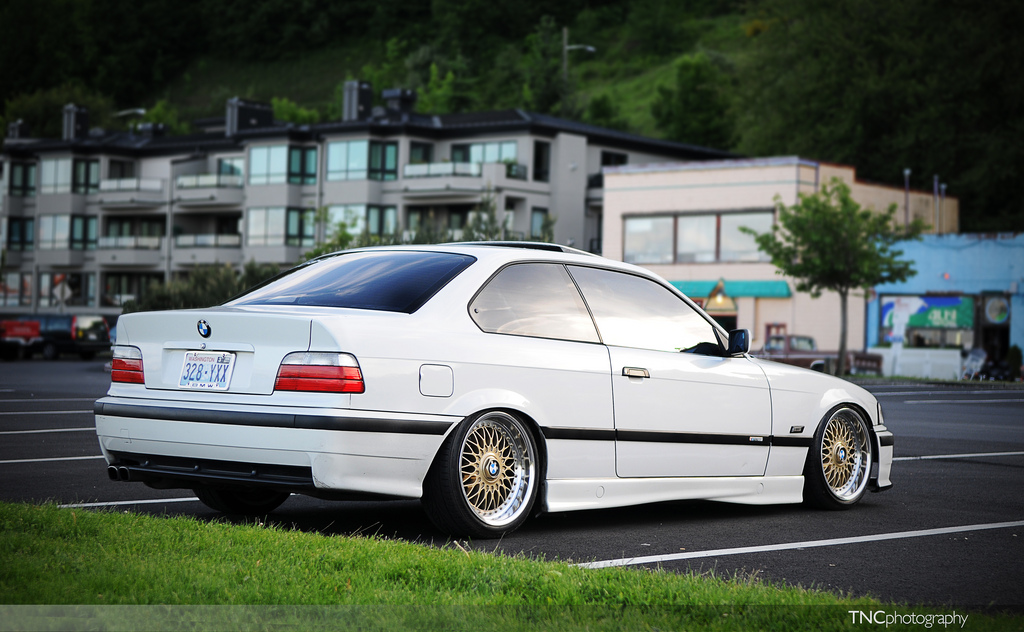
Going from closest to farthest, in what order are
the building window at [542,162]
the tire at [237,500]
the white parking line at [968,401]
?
1. the tire at [237,500]
2. the white parking line at [968,401]
3. the building window at [542,162]

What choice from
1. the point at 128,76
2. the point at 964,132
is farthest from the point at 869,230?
the point at 128,76

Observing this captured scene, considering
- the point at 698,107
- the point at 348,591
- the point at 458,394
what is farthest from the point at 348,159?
the point at 348,591

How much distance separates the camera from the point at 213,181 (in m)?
68.4

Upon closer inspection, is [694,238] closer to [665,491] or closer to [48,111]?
[665,491]

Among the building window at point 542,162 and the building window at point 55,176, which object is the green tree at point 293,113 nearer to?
the building window at point 55,176

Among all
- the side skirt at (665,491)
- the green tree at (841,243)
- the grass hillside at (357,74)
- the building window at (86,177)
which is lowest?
the side skirt at (665,491)

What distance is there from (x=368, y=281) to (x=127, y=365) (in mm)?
1385

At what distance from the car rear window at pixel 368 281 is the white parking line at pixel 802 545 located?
173 centimetres

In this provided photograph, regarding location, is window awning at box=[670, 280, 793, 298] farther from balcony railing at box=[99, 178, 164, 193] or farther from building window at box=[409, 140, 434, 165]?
balcony railing at box=[99, 178, 164, 193]

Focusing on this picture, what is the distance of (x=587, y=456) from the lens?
23.7 ft

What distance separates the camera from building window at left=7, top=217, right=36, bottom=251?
77.7 metres

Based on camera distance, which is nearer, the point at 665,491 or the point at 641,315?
the point at 665,491

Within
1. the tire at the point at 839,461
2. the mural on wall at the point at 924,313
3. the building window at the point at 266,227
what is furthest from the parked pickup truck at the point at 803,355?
the building window at the point at 266,227

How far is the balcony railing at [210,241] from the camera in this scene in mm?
68125
